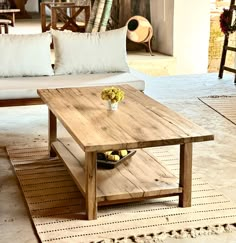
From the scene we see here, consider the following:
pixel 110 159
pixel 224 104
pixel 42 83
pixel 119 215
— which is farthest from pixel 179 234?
pixel 224 104

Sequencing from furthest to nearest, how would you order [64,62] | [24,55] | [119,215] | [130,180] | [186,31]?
[186,31] < [64,62] < [24,55] < [130,180] < [119,215]

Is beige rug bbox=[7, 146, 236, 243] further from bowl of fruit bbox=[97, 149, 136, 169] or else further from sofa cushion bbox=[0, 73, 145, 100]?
sofa cushion bbox=[0, 73, 145, 100]

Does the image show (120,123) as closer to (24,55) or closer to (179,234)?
(179,234)

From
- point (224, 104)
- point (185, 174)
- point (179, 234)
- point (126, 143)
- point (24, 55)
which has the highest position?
point (24, 55)

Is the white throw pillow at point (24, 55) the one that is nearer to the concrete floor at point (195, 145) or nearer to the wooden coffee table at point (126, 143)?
the concrete floor at point (195, 145)

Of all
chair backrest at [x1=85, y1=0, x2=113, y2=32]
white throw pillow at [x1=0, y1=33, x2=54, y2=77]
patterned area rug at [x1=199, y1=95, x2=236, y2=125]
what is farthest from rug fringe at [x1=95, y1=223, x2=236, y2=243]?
chair backrest at [x1=85, y1=0, x2=113, y2=32]

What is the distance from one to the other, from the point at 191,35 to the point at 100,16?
145 cm

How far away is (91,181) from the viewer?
9.27 feet

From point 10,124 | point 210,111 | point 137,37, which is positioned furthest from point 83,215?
point 137,37

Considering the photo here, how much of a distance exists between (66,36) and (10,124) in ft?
2.96

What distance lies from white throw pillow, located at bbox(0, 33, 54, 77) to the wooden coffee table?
1096mm

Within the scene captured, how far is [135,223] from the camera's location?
2875 mm

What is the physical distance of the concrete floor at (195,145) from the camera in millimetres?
2863

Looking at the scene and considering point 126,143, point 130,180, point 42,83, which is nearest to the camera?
point 126,143
